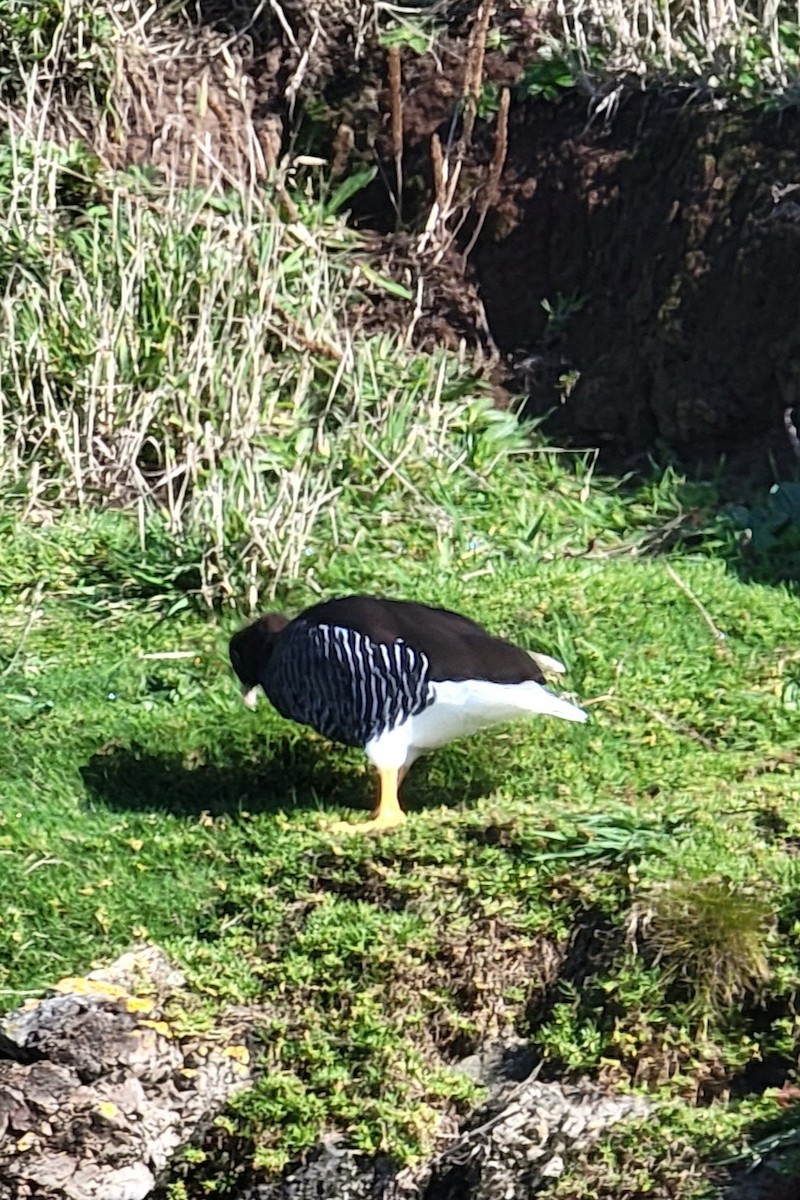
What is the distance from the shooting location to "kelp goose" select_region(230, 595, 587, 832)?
5.32 meters

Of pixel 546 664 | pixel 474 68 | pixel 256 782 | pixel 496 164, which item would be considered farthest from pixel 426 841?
pixel 474 68

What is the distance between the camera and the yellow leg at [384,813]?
17.3ft

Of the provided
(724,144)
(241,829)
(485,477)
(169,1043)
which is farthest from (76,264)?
(169,1043)

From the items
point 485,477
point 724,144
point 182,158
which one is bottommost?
point 485,477

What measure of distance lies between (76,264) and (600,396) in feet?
7.95

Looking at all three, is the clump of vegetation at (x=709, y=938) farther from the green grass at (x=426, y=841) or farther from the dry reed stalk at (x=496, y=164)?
the dry reed stalk at (x=496, y=164)

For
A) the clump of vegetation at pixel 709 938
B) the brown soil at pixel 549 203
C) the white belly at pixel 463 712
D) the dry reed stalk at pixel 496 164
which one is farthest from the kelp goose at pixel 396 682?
the dry reed stalk at pixel 496 164

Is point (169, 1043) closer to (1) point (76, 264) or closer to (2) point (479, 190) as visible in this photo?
(1) point (76, 264)

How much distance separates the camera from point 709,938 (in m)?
4.45

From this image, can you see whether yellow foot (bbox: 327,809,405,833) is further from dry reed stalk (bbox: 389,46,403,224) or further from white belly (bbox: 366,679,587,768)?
dry reed stalk (bbox: 389,46,403,224)

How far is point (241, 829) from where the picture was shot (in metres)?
5.45

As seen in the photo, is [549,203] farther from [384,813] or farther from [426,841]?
[426,841]

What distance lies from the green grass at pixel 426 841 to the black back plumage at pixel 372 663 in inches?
12.1

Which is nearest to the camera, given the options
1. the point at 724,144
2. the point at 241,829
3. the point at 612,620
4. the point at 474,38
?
the point at 241,829
